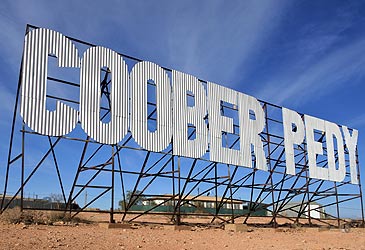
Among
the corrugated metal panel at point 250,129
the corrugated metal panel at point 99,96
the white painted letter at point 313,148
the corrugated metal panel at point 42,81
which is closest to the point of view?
the corrugated metal panel at point 42,81

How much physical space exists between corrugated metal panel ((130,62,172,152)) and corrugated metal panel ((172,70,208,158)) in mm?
448

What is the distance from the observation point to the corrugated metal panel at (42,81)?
1554 centimetres

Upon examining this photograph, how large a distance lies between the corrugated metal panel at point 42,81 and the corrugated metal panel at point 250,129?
973 cm

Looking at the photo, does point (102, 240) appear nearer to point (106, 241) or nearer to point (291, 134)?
point (106, 241)

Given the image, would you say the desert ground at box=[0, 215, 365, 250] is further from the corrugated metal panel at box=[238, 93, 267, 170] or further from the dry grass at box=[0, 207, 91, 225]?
the corrugated metal panel at box=[238, 93, 267, 170]

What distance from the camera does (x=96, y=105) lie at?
17.4 m

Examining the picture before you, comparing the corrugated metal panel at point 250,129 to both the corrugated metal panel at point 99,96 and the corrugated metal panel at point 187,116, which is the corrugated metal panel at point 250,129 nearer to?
the corrugated metal panel at point 187,116

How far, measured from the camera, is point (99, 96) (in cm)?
1756

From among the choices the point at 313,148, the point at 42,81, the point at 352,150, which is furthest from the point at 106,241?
the point at 352,150

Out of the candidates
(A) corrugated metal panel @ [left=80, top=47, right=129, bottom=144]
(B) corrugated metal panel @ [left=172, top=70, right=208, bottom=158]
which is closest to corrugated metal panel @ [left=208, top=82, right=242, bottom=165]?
(B) corrugated metal panel @ [left=172, top=70, right=208, bottom=158]

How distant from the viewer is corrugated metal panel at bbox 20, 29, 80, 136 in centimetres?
1554

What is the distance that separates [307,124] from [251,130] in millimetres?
5578

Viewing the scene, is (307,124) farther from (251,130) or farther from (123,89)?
(123,89)

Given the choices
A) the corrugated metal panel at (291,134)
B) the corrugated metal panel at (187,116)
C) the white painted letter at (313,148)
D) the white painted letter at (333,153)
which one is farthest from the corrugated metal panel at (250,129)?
the white painted letter at (333,153)
